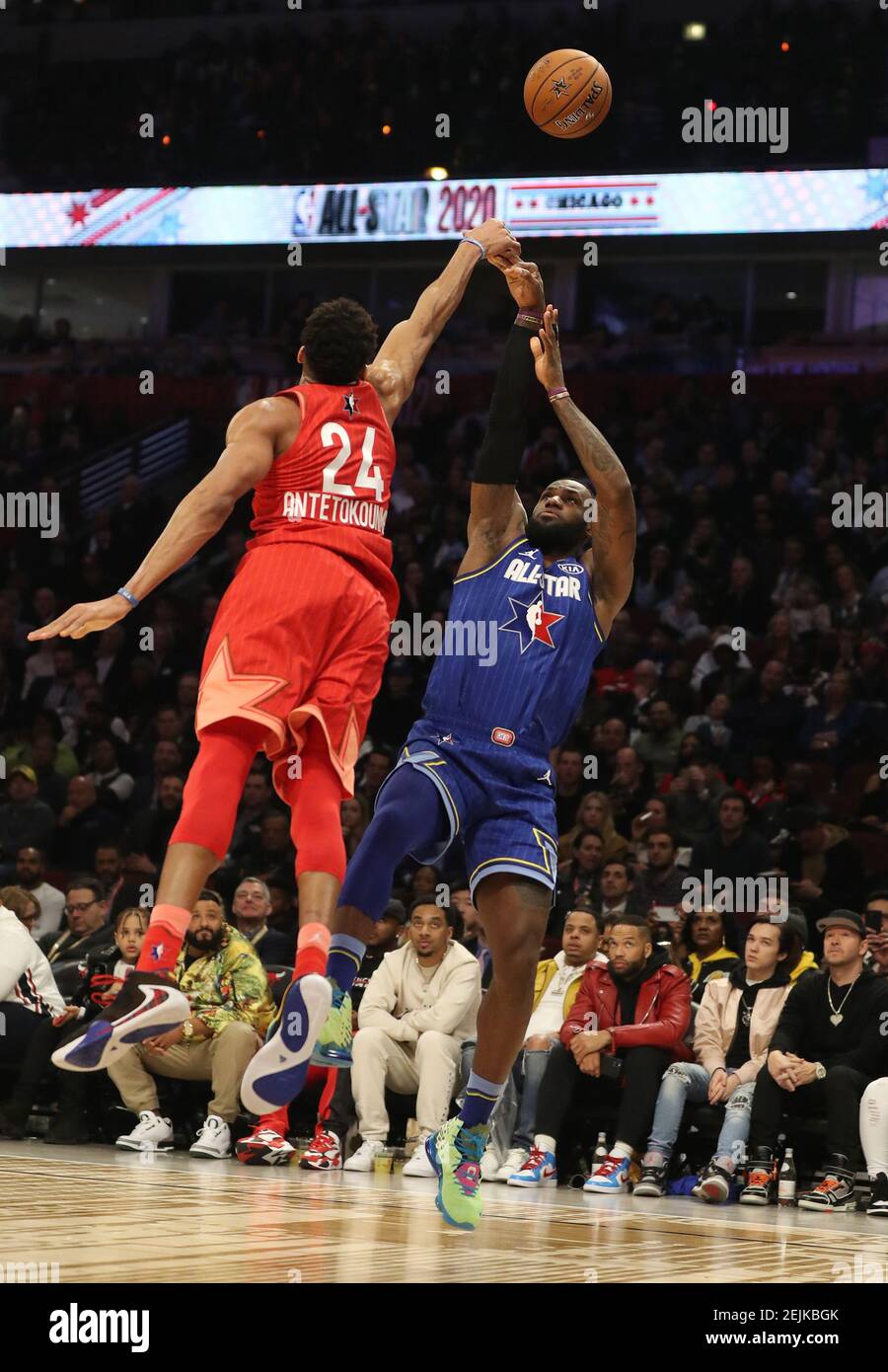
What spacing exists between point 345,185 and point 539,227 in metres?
2.82

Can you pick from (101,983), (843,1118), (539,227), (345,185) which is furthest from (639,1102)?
(345,185)

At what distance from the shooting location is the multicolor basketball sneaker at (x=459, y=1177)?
5.92m

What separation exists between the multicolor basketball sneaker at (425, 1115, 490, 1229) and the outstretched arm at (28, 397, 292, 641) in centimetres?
231

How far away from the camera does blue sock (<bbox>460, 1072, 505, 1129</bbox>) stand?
6172 mm

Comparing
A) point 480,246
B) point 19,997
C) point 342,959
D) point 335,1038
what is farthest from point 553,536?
point 19,997

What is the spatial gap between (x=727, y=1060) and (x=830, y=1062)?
28.8 inches

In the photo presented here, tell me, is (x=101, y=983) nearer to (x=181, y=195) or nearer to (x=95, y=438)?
(x=95, y=438)

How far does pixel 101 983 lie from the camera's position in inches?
377

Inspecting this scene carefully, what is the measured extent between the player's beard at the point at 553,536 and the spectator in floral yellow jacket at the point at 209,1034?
383cm

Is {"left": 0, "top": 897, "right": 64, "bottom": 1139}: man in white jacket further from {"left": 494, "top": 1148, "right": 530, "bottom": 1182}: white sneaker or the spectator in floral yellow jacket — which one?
{"left": 494, "top": 1148, "right": 530, "bottom": 1182}: white sneaker

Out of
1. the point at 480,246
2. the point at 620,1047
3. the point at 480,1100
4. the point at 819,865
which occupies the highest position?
the point at 480,246

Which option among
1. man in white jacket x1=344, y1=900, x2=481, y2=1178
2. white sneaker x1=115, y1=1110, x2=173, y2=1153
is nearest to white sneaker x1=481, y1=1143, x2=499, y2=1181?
man in white jacket x1=344, y1=900, x2=481, y2=1178

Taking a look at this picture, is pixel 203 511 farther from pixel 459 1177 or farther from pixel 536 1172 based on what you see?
pixel 536 1172

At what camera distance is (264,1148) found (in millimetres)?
8547
